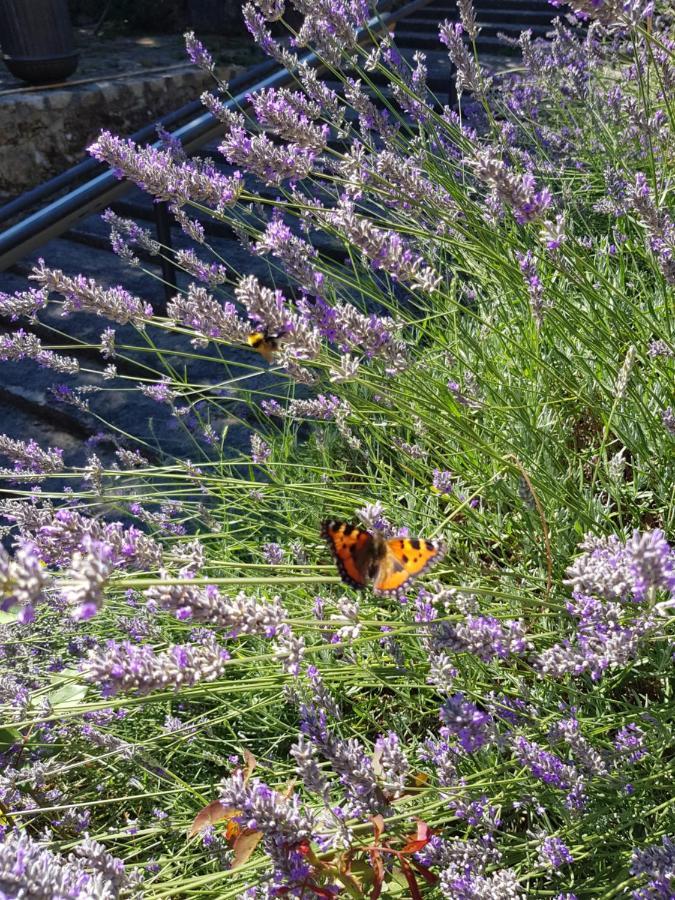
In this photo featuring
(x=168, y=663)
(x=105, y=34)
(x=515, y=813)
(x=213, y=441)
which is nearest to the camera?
(x=168, y=663)

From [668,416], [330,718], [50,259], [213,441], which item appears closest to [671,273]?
[668,416]

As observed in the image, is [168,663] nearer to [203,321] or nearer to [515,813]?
[203,321]

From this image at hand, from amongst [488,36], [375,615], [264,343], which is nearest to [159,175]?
[264,343]

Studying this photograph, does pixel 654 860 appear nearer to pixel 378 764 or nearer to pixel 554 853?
pixel 554 853

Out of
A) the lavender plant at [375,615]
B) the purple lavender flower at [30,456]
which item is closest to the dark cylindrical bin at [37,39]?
the lavender plant at [375,615]

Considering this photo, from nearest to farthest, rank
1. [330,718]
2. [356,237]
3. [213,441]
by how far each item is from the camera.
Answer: [356,237] → [330,718] → [213,441]

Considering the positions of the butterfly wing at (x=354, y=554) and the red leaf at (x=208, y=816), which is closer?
the butterfly wing at (x=354, y=554)

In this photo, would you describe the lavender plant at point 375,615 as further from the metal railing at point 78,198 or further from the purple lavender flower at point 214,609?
the metal railing at point 78,198
